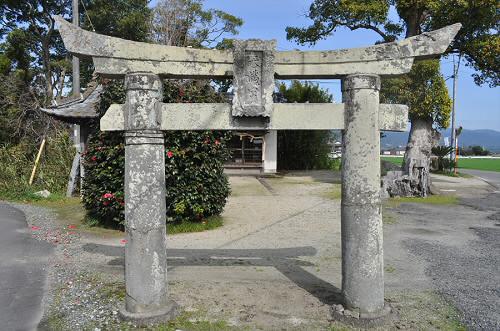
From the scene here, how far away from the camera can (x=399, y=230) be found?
396 inches

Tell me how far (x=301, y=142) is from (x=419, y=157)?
41.4ft

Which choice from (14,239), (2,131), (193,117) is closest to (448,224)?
(193,117)

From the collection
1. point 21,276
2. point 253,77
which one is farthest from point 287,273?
point 21,276

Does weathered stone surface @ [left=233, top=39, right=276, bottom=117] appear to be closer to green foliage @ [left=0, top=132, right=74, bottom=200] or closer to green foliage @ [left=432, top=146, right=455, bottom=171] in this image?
green foliage @ [left=0, top=132, right=74, bottom=200]

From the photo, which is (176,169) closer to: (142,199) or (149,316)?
(142,199)

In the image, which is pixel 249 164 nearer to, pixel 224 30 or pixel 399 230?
pixel 224 30

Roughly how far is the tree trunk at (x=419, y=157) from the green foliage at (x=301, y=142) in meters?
11.8

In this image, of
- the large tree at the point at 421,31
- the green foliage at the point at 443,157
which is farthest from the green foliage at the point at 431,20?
the green foliage at the point at 443,157

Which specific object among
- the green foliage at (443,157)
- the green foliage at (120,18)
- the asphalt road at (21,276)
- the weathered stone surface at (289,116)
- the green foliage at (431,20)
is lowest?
the asphalt road at (21,276)

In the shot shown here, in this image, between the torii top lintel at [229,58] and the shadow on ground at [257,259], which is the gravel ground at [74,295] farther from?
the torii top lintel at [229,58]

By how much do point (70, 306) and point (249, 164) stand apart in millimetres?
20372

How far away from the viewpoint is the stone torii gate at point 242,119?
15.1 feet

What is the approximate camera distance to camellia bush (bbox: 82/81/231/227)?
366 inches

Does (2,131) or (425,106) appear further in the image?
(2,131)
